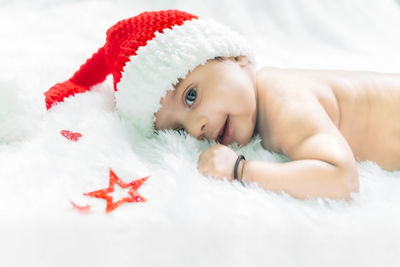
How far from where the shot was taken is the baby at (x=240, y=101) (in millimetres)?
778

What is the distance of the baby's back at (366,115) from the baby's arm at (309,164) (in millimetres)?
148

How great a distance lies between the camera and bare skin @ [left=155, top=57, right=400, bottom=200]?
738mm

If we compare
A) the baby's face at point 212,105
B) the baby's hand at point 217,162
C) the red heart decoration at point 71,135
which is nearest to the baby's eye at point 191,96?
the baby's face at point 212,105

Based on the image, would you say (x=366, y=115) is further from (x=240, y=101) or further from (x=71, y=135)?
(x=71, y=135)

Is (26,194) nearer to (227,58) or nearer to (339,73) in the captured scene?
(227,58)

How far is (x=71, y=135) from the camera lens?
0.85 m

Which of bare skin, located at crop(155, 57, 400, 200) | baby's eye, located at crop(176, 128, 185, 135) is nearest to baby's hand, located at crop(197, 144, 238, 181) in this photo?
bare skin, located at crop(155, 57, 400, 200)

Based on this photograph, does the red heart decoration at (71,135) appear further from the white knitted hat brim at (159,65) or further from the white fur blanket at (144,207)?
the white knitted hat brim at (159,65)

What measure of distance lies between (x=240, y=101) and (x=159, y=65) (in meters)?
0.19

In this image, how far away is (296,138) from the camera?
2.75 feet

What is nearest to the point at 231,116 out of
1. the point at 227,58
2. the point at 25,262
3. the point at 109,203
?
the point at 227,58

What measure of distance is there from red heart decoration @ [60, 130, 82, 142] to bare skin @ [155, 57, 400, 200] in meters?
0.18

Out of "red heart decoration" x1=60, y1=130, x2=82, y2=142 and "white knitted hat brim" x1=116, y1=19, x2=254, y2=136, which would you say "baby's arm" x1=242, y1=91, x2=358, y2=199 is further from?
"red heart decoration" x1=60, y1=130, x2=82, y2=142

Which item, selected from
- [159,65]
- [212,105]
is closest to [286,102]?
[212,105]
